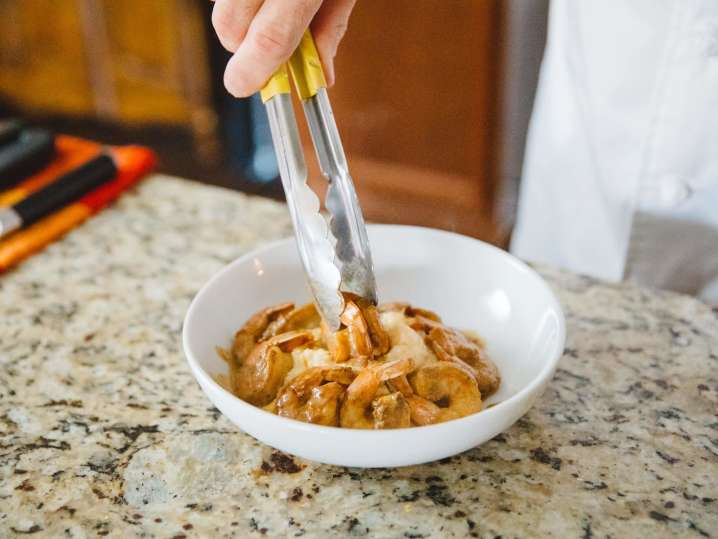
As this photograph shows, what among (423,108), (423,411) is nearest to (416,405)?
(423,411)

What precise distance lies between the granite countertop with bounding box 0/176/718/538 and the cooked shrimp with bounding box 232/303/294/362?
0.07 metres

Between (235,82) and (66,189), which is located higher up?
(235,82)

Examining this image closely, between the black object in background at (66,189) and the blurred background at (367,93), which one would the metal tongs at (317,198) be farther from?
the blurred background at (367,93)

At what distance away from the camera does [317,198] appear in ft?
2.62

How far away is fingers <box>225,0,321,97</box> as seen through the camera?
2.46ft

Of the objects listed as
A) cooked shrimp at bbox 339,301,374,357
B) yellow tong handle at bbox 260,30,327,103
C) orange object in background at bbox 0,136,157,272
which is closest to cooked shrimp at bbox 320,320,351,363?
cooked shrimp at bbox 339,301,374,357

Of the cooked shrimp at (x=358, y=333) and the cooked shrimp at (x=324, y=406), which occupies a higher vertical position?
the cooked shrimp at (x=358, y=333)

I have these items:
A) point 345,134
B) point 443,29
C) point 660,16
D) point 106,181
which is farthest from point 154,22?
point 660,16

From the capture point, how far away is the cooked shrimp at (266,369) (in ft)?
2.55

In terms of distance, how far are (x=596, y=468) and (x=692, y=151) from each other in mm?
596

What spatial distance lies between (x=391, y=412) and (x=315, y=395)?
74mm

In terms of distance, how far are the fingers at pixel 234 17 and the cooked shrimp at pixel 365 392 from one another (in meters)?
0.37

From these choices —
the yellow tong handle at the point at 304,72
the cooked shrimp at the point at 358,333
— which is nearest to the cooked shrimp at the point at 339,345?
the cooked shrimp at the point at 358,333

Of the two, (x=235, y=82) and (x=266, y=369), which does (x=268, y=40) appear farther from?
(x=266, y=369)
